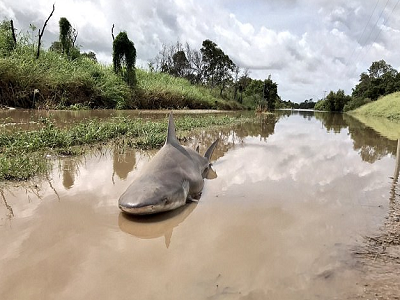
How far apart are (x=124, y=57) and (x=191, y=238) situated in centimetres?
2349

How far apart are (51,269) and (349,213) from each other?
10.5ft

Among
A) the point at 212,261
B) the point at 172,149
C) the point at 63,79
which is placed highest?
the point at 63,79

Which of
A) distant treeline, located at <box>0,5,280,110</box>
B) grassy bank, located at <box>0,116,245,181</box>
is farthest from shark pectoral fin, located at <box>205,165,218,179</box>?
distant treeline, located at <box>0,5,280,110</box>

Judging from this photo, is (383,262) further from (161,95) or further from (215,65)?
(215,65)

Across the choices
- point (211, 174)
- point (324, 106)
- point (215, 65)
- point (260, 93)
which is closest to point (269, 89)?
point (260, 93)

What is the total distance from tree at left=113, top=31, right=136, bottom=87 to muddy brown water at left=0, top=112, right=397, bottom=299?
19627mm

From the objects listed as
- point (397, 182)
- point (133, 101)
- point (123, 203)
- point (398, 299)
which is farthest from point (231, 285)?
point (133, 101)

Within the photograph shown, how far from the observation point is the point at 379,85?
56.9 m

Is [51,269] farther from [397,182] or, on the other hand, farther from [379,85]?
[379,85]

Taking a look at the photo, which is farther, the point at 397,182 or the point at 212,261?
the point at 397,182

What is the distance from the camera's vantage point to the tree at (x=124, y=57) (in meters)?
23.9

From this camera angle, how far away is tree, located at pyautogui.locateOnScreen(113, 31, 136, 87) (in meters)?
23.9

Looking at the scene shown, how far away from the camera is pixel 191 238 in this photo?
296cm

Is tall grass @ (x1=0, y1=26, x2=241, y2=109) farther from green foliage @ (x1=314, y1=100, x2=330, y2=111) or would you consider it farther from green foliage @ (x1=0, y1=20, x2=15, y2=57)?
green foliage @ (x1=314, y1=100, x2=330, y2=111)
